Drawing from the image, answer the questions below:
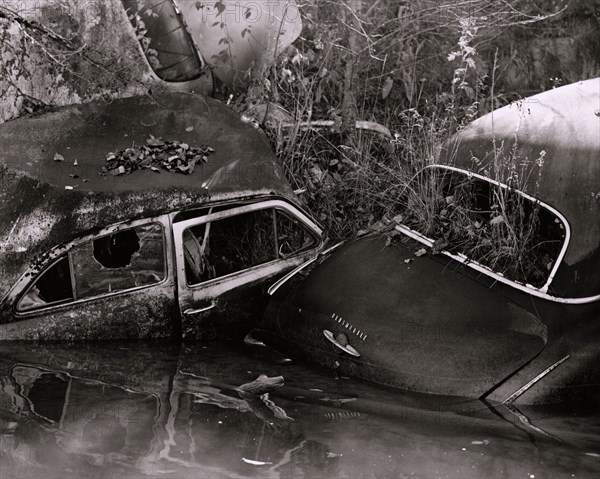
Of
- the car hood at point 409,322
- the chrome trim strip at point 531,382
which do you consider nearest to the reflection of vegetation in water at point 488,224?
the car hood at point 409,322

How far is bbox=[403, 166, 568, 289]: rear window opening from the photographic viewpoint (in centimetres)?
540

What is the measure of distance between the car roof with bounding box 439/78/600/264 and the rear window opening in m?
0.09

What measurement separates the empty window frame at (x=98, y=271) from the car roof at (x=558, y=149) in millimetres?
2065

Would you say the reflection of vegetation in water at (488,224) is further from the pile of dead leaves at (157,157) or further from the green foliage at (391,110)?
the pile of dead leaves at (157,157)

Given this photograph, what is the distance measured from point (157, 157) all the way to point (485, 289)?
2.45m

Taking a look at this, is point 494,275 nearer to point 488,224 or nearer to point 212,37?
point 488,224

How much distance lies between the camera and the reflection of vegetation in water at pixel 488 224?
543cm

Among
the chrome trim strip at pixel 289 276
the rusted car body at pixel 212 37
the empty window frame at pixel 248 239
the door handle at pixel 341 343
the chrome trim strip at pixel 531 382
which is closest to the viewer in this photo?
the chrome trim strip at pixel 531 382

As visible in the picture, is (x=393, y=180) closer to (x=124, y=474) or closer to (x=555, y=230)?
(x=555, y=230)

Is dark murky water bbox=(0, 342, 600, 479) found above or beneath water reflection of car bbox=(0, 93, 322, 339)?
beneath

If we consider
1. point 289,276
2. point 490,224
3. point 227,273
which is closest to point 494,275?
point 490,224

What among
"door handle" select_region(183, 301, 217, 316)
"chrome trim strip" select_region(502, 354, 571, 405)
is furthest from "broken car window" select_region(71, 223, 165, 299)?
"chrome trim strip" select_region(502, 354, 571, 405)

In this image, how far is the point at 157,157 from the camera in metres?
6.08

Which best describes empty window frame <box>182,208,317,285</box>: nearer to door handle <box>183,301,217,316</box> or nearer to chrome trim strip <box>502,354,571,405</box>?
door handle <box>183,301,217,316</box>
